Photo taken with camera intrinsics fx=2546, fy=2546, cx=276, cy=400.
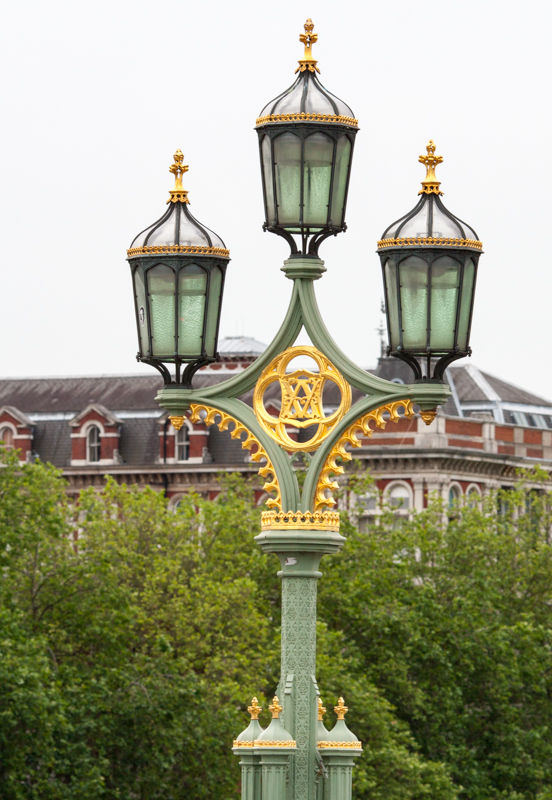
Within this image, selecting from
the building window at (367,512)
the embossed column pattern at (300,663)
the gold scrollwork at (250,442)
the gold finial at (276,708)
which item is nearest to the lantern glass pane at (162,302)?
the gold scrollwork at (250,442)

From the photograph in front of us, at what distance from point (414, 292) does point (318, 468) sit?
1140 mm

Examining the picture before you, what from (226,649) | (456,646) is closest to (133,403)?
(456,646)

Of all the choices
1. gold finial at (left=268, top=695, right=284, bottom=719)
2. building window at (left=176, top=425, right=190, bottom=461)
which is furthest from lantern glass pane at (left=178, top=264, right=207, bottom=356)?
building window at (left=176, top=425, right=190, bottom=461)

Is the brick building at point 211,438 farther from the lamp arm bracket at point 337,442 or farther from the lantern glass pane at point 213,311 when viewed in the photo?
the lamp arm bracket at point 337,442

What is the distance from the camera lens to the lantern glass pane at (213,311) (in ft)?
48.6

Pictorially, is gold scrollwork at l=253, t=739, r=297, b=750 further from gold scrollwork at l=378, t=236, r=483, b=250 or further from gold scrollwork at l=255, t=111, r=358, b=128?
→ gold scrollwork at l=255, t=111, r=358, b=128

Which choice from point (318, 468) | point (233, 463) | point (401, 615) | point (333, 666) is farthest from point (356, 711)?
point (233, 463)

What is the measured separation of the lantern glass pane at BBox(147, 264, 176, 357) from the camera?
583 inches

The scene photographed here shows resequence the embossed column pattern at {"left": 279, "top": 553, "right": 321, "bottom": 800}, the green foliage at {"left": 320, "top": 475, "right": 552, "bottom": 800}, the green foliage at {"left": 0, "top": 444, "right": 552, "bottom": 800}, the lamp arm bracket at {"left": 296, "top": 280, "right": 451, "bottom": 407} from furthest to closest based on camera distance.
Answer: the green foliage at {"left": 320, "top": 475, "right": 552, "bottom": 800} < the green foliage at {"left": 0, "top": 444, "right": 552, "bottom": 800} < the lamp arm bracket at {"left": 296, "top": 280, "right": 451, "bottom": 407} < the embossed column pattern at {"left": 279, "top": 553, "right": 321, "bottom": 800}

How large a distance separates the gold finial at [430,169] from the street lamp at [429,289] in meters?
0.25

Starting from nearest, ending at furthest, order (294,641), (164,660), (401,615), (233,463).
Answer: (294,641) < (164,660) < (401,615) < (233,463)

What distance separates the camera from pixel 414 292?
14477 mm

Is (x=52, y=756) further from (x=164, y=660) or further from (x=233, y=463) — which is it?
(x=233, y=463)

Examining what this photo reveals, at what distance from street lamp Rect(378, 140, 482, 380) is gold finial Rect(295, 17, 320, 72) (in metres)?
1.18
